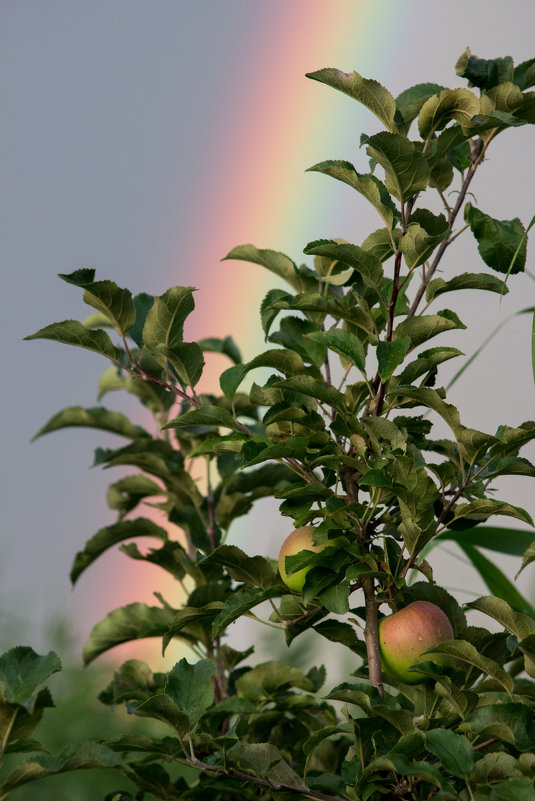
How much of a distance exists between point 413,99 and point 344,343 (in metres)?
0.32

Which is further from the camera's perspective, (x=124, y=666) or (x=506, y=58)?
(x=124, y=666)

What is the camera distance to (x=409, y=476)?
2.77 ft

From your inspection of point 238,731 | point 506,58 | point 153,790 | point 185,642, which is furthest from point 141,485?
point 506,58

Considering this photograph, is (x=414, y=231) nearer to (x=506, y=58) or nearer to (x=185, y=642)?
(x=506, y=58)

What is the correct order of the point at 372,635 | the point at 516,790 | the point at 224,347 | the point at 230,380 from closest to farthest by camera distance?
the point at 516,790
the point at 372,635
the point at 230,380
the point at 224,347

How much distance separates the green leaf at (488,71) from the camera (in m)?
0.92

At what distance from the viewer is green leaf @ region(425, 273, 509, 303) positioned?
94cm

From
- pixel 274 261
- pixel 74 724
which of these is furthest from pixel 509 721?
pixel 74 724

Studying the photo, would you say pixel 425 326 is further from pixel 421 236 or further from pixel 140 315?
pixel 140 315

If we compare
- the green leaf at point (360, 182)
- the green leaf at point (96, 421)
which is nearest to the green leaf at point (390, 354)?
the green leaf at point (360, 182)

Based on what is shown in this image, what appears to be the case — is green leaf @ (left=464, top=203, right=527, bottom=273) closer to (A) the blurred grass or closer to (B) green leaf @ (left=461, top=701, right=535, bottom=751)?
(B) green leaf @ (left=461, top=701, right=535, bottom=751)

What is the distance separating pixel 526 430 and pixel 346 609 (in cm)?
28

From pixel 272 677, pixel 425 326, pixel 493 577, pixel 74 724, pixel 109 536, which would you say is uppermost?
pixel 425 326

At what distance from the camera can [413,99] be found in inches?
38.0
